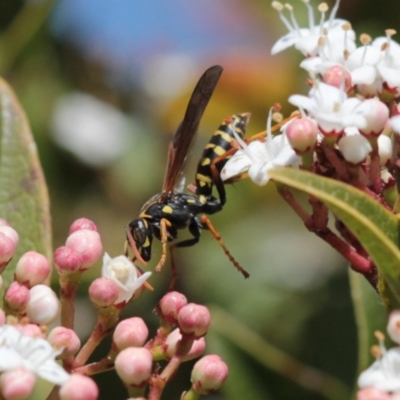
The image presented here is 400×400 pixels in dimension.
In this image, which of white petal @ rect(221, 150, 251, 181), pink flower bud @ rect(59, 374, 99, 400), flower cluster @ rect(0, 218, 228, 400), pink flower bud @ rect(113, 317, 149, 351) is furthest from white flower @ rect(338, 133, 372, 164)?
pink flower bud @ rect(59, 374, 99, 400)

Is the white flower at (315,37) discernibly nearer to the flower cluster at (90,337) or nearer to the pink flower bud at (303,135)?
the pink flower bud at (303,135)

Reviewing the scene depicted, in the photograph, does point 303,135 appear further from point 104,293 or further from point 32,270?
point 32,270

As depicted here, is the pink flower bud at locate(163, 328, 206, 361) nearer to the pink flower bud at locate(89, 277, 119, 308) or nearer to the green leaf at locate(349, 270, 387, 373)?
the pink flower bud at locate(89, 277, 119, 308)

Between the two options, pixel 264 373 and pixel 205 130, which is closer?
pixel 264 373

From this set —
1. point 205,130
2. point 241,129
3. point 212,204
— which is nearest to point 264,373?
point 212,204

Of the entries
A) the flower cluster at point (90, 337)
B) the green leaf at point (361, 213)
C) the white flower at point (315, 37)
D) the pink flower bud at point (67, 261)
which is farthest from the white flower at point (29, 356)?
the white flower at point (315, 37)

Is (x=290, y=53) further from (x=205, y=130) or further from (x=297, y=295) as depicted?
(x=297, y=295)

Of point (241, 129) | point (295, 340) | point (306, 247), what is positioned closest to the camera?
point (241, 129)
